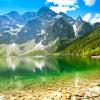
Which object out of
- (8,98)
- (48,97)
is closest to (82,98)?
(48,97)

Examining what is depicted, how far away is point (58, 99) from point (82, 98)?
3423 millimetres

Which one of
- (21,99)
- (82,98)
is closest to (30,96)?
(21,99)

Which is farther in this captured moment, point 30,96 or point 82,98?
point 30,96

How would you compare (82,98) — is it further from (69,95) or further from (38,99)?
(38,99)

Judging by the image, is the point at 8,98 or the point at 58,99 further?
the point at 8,98

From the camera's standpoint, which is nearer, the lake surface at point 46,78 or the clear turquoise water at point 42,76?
the lake surface at point 46,78

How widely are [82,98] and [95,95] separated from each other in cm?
286

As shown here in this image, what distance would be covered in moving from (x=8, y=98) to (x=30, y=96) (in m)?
3.35

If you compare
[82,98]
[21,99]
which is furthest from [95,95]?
[21,99]

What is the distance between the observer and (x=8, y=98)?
35.3 m

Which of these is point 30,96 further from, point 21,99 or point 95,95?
point 95,95

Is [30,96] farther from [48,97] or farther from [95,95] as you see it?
[95,95]

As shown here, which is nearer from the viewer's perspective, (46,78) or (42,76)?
(46,78)

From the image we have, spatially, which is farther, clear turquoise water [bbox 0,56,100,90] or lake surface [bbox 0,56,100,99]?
clear turquoise water [bbox 0,56,100,90]
